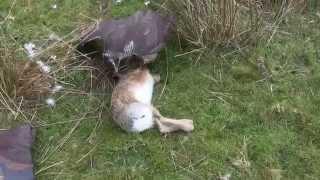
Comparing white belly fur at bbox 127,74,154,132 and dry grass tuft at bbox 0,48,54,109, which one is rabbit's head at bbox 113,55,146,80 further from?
dry grass tuft at bbox 0,48,54,109

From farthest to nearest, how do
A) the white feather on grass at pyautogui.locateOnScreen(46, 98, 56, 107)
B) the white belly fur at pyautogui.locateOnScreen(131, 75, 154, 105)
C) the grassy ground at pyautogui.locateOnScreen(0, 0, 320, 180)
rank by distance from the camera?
the white feather on grass at pyautogui.locateOnScreen(46, 98, 56, 107) < the white belly fur at pyautogui.locateOnScreen(131, 75, 154, 105) < the grassy ground at pyautogui.locateOnScreen(0, 0, 320, 180)

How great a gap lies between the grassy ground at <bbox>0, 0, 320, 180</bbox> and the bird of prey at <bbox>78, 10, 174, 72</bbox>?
0.44ft

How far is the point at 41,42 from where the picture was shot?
372 centimetres

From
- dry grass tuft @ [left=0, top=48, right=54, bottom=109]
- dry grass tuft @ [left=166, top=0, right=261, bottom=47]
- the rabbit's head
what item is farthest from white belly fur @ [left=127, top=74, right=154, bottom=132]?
dry grass tuft @ [left=0, top=48, right=54, bottom=109]

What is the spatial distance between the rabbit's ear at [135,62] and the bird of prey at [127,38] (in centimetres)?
2

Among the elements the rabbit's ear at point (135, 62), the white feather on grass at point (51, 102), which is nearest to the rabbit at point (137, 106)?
the rabbit's ear at point (135, 62)

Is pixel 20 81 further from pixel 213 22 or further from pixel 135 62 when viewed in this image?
pixel 213 22

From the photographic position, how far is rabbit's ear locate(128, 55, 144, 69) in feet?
11.0

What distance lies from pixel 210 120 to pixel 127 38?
0.69 meters

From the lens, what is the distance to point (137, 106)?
310 centimetres

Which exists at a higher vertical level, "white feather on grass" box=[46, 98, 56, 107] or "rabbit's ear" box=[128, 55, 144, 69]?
"rabbit's ear" box=[128, 55, 144, 69]

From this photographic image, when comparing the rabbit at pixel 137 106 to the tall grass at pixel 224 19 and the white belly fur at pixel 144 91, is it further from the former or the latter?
the tall grass at pixel 224 19

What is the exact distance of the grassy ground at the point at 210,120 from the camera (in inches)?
121

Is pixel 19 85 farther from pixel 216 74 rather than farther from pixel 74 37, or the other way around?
pixel 216 74
